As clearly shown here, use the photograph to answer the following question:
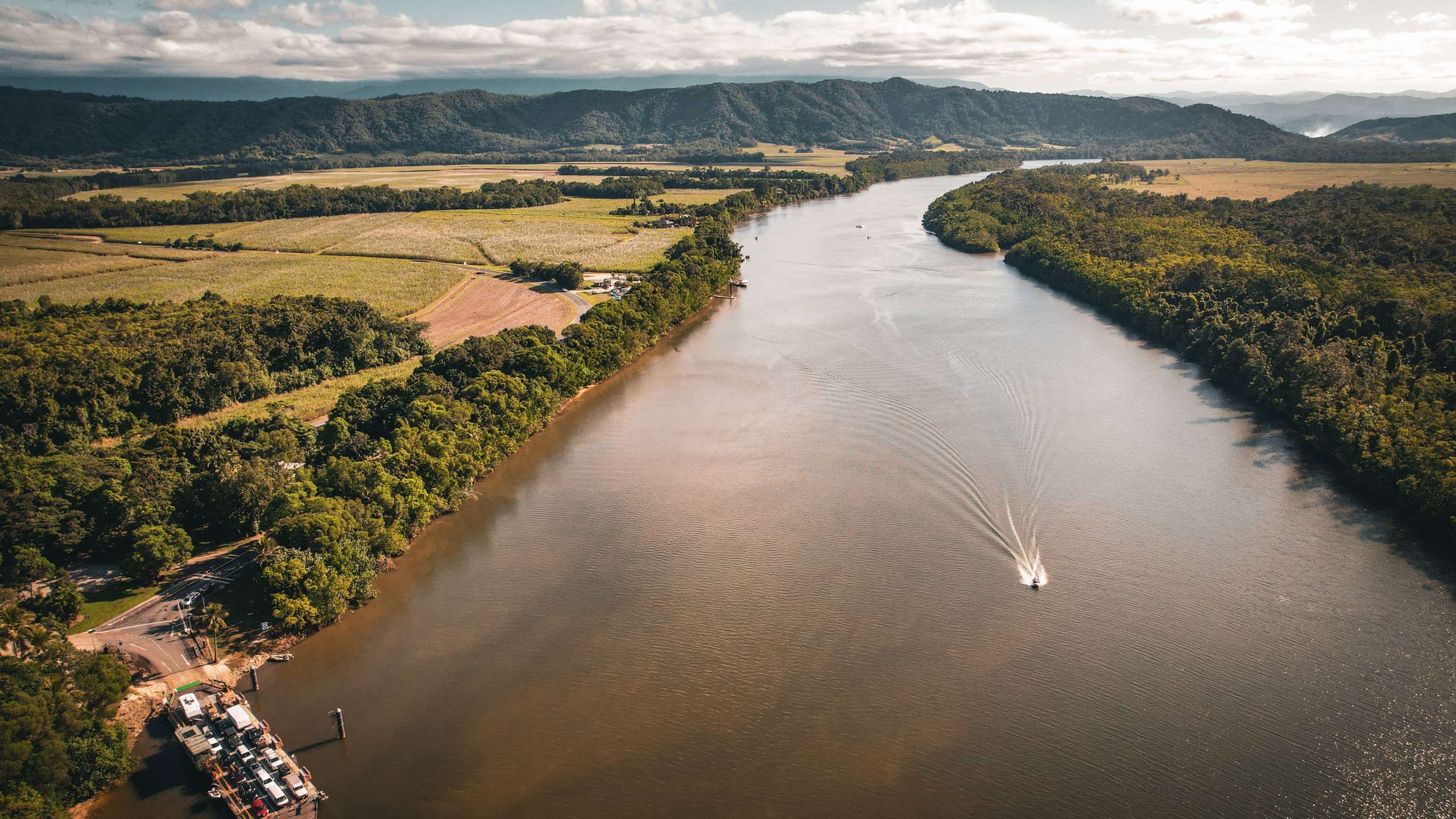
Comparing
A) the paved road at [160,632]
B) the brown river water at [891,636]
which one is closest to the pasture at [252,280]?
the brown river water at [891,636]

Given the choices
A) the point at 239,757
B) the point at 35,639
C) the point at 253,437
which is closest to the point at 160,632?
the point at 35,639

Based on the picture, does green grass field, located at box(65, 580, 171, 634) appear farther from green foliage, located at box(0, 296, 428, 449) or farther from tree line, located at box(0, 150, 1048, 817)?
green foliage, located at box(0, 296, 428, 449)

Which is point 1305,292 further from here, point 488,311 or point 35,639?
point 35,639

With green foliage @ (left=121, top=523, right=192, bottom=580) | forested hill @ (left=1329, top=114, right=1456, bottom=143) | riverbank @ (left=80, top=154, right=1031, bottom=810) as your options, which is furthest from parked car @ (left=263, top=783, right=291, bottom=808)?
forested hill @ (left=1329, top=114, right=1456, bottom=143)

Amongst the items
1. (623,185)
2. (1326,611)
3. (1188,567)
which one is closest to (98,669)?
(1188,567)

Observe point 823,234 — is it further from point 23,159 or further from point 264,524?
point 23,159
